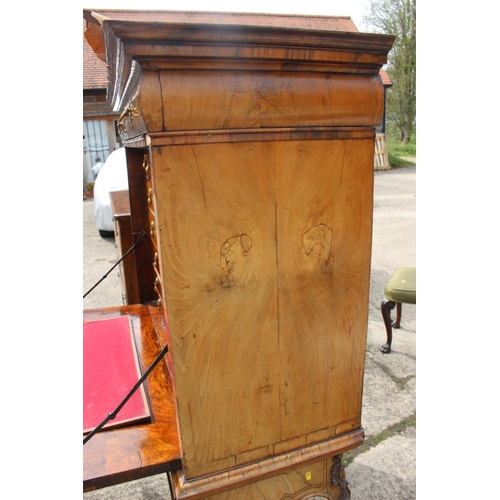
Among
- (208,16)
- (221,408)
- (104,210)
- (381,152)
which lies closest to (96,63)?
(104,210)

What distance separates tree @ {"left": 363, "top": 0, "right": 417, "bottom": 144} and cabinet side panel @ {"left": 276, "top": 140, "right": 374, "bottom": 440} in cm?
1415

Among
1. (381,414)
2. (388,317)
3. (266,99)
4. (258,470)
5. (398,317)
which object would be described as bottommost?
(381,414)

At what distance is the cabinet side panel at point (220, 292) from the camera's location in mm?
998

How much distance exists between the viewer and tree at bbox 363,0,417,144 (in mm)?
14539

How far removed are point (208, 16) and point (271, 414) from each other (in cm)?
125

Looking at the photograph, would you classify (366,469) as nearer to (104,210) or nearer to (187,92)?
(187,92)

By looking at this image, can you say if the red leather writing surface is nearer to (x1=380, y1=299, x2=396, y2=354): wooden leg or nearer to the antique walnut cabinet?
the antique walnut cabinet

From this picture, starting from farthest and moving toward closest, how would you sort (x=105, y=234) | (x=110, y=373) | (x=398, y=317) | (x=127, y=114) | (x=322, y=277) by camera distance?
(x=105, y=234) < (x=398, y=317) < (x=110, y=373) < (x=127, y=114) < (x=322, y=277)

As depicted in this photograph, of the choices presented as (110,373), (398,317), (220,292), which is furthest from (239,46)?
(398,317)

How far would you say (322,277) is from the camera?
3.91 ft

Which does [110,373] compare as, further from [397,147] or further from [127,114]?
[397,147]

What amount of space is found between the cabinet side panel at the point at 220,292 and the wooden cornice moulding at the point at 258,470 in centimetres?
3

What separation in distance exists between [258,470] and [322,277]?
583 millimetres

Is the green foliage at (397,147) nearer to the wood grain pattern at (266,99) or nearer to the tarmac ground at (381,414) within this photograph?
the tarmac ground at (381,414)
